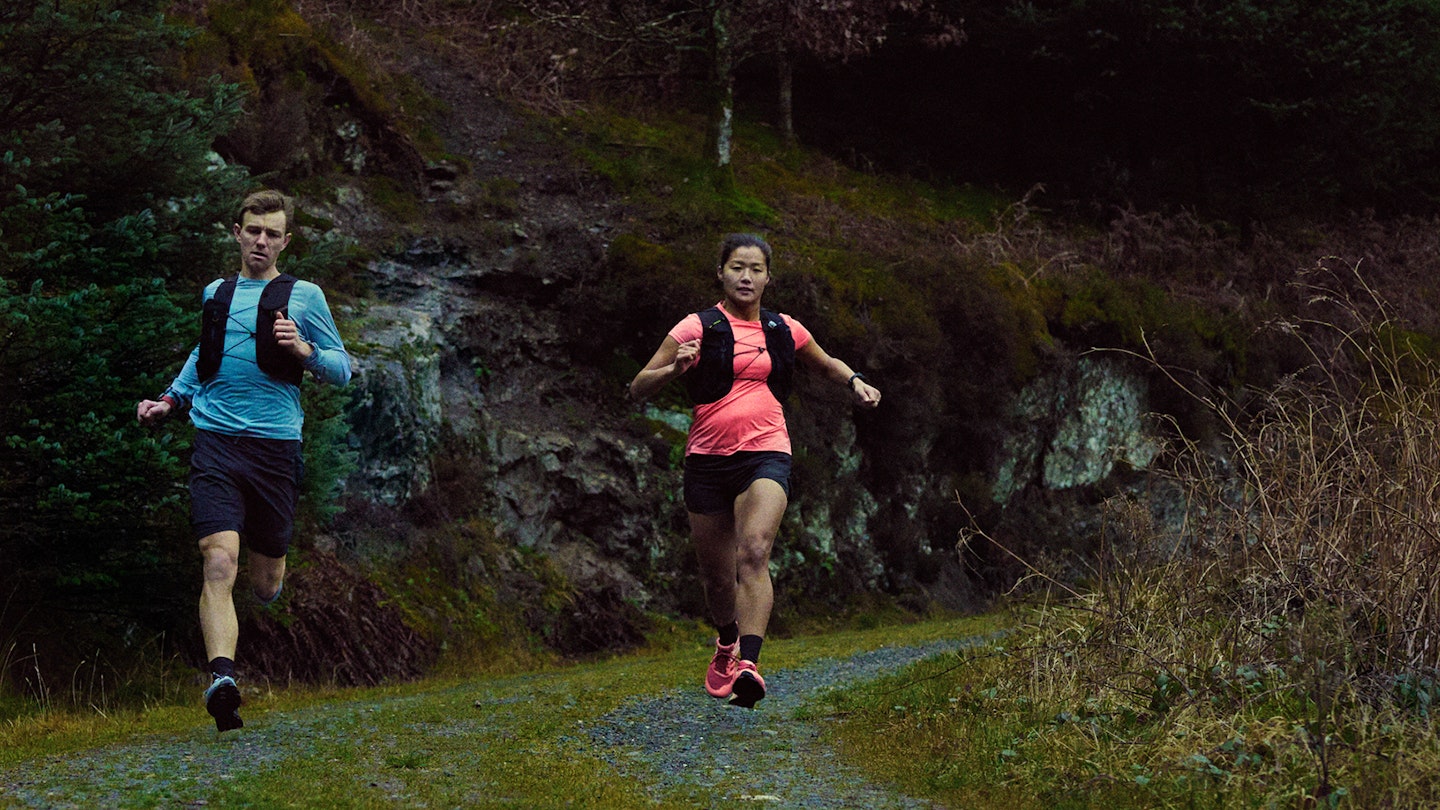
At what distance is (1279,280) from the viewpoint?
25.3 m

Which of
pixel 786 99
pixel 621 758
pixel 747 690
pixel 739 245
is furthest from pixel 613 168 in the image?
pixel 621 758

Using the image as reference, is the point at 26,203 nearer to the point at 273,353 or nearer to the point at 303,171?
the point at 273,353

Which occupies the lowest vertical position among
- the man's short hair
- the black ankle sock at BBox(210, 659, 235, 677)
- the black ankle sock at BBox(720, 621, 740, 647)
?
the black ankle sock at BBox(720, 621, 740, 647)

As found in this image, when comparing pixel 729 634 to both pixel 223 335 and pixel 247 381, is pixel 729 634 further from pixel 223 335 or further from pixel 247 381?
pixel 223 335

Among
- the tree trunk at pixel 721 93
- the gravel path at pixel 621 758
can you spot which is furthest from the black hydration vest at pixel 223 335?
the tree trunk at pixel 721 93

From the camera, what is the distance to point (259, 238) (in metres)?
7.06

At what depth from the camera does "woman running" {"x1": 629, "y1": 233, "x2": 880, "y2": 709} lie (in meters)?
7.56

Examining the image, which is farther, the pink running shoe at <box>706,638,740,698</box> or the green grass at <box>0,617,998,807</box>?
the pink running shoe at <box>706,638,740,698</box>

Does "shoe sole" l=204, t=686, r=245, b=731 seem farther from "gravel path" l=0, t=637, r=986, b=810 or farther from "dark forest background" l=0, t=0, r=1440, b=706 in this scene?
"dark forest background" l=0, t=0, r=1440, b=706

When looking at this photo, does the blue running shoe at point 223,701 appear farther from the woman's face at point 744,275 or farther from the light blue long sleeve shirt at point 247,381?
the woman's face at point 744,275

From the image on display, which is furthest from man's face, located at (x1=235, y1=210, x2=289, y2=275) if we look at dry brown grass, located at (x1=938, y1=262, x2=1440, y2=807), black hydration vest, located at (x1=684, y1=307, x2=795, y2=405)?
dry brown grass, located at (x1=938, y1=262, x2=1440, y2=807)

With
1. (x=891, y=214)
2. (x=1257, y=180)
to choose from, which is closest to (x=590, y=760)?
(x=891, y=214)

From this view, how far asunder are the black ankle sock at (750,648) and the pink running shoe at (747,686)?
11 centimetres

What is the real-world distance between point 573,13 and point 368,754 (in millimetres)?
17618
